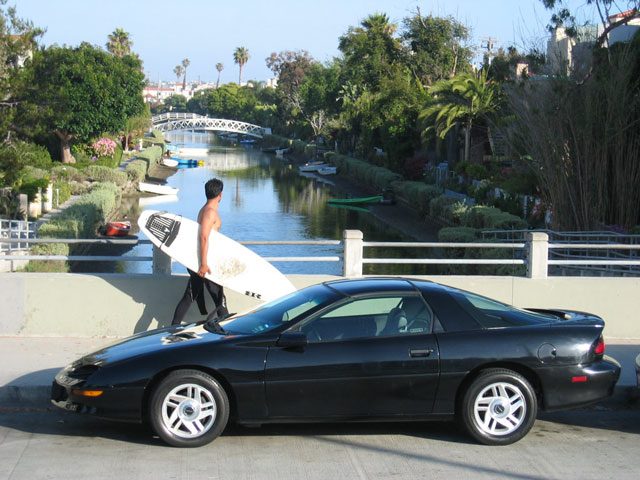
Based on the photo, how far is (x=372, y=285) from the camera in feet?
24.5

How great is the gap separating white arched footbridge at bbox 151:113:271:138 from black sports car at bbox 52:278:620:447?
14100cm

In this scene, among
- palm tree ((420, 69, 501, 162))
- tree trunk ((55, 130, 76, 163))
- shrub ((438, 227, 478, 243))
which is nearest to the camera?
shrub ((438, 227, 478, 243))

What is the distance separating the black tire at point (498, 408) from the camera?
703 centimetres

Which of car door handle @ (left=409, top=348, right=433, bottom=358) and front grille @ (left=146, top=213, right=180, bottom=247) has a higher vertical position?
front grille @ (left=146, top=213, right=180, bottom=247)

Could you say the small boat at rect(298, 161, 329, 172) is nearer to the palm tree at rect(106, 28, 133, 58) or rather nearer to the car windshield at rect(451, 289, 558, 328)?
the palm tree at rect(106, 28, 133, 58)

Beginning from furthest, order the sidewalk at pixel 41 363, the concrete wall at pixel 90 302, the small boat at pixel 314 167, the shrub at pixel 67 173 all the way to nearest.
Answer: the small boat at pixel 314 167
the shrub at pixel 67 173
the concrete wall at pixel 90 302
the sidewalk at pixel 41 363

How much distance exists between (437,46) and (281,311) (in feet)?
218

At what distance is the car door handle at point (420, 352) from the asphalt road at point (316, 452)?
0.72 meters

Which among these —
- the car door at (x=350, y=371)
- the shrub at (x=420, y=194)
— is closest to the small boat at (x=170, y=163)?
the shrub at (x=420, y=194)

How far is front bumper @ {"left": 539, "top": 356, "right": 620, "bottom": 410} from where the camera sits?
23.4 ft

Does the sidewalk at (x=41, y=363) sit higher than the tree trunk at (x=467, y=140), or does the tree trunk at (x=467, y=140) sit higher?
the tree trunk at (x=467, y=140)

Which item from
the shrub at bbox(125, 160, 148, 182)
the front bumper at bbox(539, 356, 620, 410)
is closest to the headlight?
the front bumper at bbox(539, 356, 620, 410)

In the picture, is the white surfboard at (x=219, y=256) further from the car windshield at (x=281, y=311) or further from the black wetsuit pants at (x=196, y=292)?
the car windshield at (x=281, y=311)

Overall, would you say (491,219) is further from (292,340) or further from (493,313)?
(292,340)
